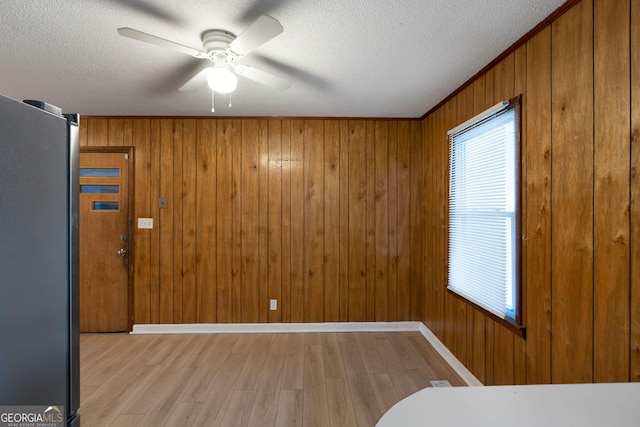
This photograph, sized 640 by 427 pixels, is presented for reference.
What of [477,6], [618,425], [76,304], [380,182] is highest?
[477,6]

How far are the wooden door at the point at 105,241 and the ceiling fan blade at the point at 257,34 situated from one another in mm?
2512

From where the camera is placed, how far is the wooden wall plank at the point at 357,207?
3.61 m

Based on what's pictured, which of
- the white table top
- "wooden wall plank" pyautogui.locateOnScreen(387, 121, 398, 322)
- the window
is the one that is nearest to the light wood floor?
"wooden wall plank" pyautogui.locateOnScreen(387, 121, 398, 322)

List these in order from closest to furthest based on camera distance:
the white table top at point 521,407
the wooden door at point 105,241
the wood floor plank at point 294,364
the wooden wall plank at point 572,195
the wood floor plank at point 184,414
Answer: the white table top at point 521,407
the wooden wall plank at point 572,195
the wood floor plank at point 184,414
the wood floor plank at point 294,364
the wooden door at point 105,241

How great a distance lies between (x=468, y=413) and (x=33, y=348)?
1.09m

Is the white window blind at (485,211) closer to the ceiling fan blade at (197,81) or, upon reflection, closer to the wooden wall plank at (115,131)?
the ceiling fan blade at (197,81)

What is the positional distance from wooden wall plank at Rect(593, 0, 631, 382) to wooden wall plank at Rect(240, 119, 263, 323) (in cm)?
290

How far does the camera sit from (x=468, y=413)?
0.69 m

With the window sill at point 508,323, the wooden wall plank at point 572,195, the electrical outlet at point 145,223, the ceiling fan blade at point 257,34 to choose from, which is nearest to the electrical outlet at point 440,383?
the window sill at point 508,323

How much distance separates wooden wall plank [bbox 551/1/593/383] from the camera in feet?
4.85

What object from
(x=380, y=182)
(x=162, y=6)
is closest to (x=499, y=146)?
(x=380, y=182)

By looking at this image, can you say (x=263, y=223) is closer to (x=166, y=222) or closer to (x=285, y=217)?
(x=285, y=217)

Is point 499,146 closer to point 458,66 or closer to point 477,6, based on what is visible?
point 458,66

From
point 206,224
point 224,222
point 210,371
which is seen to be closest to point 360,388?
point 210,371
